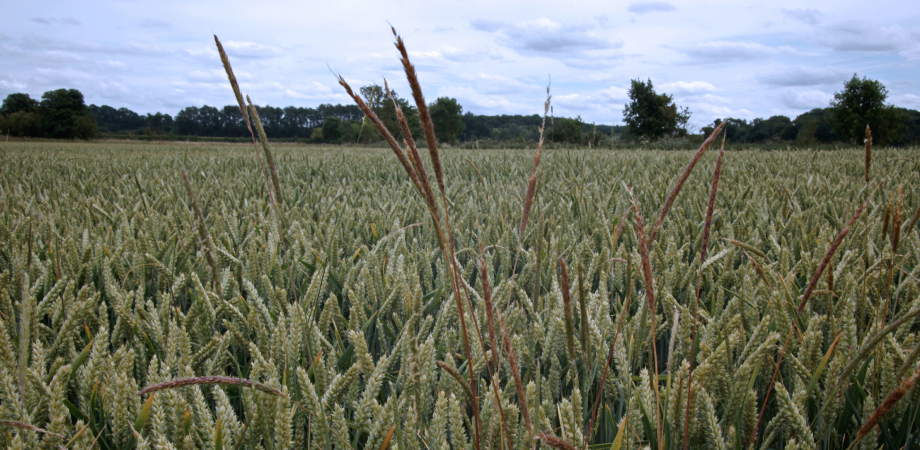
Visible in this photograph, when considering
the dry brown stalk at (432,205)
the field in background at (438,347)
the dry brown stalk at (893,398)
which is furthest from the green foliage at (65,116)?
the dry brown stalk at (893,398)

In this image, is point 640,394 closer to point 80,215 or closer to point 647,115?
point 80,215

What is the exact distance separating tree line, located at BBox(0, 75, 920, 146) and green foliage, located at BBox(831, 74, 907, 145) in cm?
7

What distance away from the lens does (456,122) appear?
63.3 metres

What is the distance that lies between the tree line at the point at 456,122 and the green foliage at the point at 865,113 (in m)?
0.07

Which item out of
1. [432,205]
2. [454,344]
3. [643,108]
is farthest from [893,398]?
[643,108]

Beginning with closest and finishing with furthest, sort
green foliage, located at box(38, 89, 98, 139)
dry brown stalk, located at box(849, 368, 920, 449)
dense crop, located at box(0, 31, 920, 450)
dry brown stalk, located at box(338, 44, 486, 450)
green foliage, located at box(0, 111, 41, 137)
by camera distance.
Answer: dry brown stalk, located at box(849, 368, 920, 449) → dry brown stalk, located at box(338, 44, 486, 450) → dense crop, located at box(0, 31, 920, 450) → green foliage, located at box(0, 111, 41, 137) → green foliage, located at box(38, 89, 98, 139)

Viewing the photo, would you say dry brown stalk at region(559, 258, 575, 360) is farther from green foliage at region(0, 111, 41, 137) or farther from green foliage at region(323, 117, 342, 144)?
green foliage at region(323, 117, 342, 144)

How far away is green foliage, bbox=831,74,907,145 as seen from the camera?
41.0 meters

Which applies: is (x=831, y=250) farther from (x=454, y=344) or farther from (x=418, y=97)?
(x=454, y=344)

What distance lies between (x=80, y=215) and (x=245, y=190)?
969 mm

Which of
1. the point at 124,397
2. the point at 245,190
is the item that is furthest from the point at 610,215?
the point at 245,190

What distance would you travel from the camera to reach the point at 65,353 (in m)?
0.91

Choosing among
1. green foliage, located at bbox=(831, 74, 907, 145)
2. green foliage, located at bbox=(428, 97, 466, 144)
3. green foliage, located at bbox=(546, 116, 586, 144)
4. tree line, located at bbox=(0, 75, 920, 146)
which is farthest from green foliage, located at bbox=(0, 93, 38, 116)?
green foliage, located at bbox=(831, 74, 907, 145)

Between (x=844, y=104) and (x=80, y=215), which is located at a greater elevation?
(x=844, y=104)
